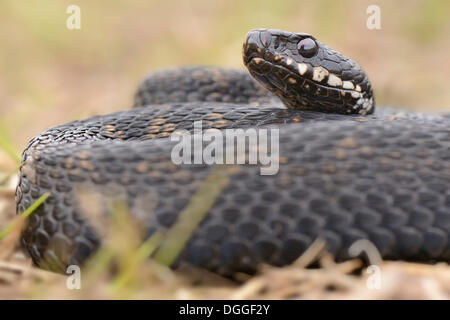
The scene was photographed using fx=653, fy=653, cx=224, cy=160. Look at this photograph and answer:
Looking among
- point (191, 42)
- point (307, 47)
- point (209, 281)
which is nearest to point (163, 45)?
point (191, 42)

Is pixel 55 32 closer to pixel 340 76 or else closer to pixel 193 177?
pixel 340 76

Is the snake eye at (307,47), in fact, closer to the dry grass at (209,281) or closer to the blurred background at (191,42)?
the dry grass at (209,281)

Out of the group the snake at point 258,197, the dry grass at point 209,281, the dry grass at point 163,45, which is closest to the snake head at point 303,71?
the snake at point 258,197

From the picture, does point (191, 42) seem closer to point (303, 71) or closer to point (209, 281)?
point (303, 71)

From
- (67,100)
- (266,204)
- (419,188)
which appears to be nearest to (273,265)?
(266,204)

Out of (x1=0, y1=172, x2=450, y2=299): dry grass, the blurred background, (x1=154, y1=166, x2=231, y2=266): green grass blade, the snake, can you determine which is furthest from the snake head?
the blurred background

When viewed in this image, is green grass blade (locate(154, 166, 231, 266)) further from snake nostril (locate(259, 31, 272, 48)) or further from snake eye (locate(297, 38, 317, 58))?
snake eye (locate(297, 38, 317, 58))
